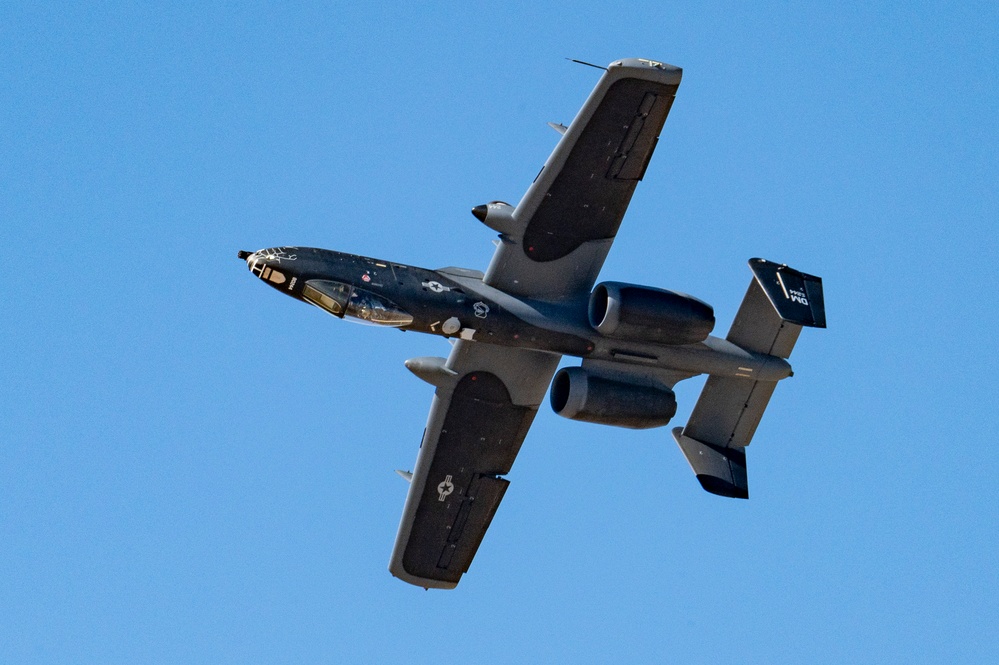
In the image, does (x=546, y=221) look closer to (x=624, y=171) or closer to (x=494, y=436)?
(x=624, y=171)

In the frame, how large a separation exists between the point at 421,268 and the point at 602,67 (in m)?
A: 4.95

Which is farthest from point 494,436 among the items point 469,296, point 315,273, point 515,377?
point 315,273

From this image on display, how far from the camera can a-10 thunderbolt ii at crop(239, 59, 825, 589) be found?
103 feet

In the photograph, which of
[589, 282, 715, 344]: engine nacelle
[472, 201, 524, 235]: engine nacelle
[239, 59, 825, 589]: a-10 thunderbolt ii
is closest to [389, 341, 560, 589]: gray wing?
[239, 59, 825, 589]: a-10 thunderbolt ii

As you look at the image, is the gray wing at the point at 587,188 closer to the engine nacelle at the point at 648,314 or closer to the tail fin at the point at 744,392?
the engine nacelle at the point at 648,314

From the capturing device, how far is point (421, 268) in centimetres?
3197

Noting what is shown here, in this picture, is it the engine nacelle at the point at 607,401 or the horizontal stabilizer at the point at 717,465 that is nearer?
the engine nacelle at the point at 607,401

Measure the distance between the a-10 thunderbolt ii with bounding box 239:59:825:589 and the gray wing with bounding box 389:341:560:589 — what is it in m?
0.03

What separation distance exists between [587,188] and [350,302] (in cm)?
509

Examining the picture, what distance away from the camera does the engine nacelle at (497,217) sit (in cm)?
3203

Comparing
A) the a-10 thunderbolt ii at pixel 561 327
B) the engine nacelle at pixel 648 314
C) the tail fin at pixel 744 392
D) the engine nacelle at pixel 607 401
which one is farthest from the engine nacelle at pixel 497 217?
the tail fin at pixel 744 392

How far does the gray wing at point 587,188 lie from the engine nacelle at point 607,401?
5.61 feet

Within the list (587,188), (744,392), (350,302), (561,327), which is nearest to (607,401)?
(561,327)

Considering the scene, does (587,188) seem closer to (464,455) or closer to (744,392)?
(744,392)
